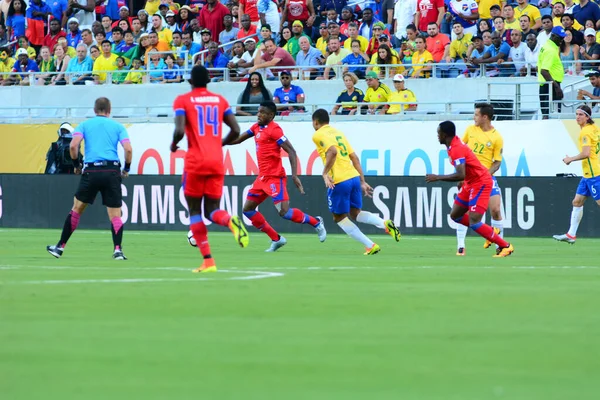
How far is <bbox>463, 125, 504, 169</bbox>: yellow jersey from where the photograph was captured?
1936 centimetres

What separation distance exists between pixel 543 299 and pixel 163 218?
19194 mm

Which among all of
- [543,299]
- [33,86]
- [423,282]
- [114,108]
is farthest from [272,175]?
[33,86]

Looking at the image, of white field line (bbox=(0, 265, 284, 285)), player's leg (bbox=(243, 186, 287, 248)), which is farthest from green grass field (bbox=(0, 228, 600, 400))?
player's leg (bbox=(243, 186, 287, 248))

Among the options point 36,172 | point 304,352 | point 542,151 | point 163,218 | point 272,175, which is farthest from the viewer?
point 36,172

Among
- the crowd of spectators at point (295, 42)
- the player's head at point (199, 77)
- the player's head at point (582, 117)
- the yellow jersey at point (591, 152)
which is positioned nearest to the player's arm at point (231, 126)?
the player's head at point (199, 77)

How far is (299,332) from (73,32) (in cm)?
2881

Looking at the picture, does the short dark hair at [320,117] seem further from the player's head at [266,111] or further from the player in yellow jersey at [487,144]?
the player in yellow jersey at [487,144]

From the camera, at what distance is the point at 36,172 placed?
1228 inches

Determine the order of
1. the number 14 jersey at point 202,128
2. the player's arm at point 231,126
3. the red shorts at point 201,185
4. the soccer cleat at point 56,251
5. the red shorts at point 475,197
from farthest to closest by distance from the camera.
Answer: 1. the red shorts at point 475,197
2. the soccer cleat at point 56,251
3. the player's arm at point 231,126
4. the red shorts at point 201,185
5. the number 14 jersey at point 202,128

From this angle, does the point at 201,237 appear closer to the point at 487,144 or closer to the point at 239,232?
the point at 239,232

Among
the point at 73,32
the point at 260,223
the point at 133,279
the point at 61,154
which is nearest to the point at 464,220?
the point at 260,223

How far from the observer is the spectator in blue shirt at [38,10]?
36.4m

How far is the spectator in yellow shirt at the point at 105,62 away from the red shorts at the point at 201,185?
19952 millimetres

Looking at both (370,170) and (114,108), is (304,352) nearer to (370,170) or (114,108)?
(370,170)
